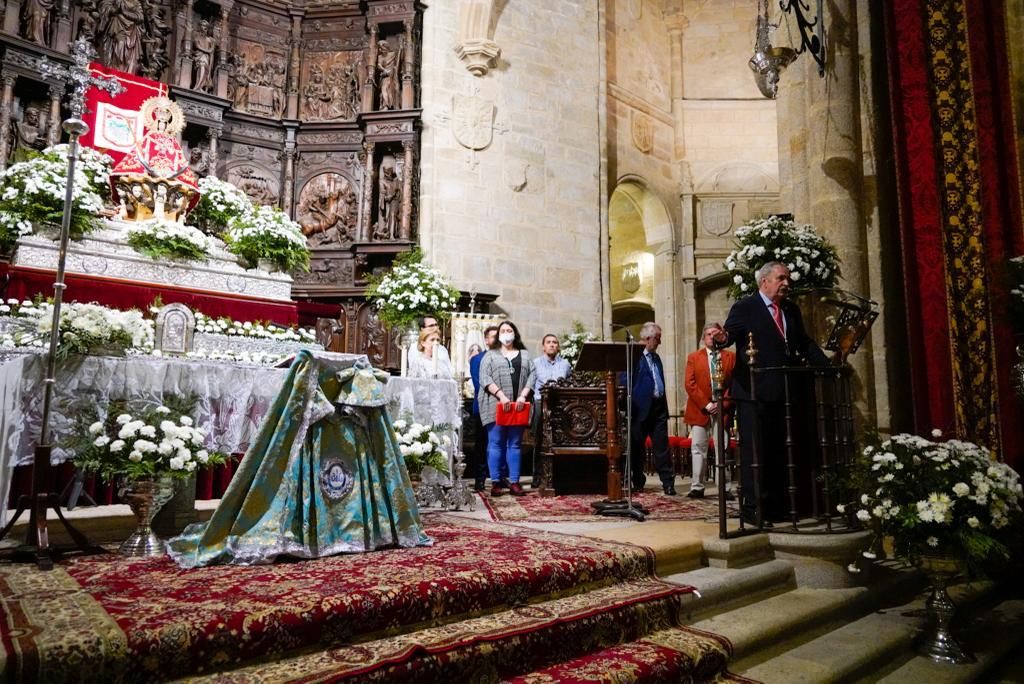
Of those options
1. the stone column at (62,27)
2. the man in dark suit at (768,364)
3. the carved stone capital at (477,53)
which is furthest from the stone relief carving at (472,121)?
the man in dark suit at (768,364)

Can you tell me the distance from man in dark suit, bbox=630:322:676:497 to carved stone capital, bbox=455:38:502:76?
6.48m

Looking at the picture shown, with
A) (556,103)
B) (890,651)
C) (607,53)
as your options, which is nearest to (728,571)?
(890,651)

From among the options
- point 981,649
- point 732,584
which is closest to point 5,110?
point 732,584

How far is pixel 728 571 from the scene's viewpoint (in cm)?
374

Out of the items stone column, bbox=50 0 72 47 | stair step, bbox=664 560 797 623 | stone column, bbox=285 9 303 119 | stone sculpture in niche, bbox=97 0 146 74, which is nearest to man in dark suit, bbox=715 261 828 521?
stair step, bbox=664 560 797 623

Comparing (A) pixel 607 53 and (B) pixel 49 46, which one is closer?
(B) pixel 49 46

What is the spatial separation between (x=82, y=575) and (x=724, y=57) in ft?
48.7

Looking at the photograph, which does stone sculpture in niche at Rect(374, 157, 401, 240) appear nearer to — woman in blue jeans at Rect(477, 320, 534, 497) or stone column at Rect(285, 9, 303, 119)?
stone column at Rect(285, 9, 303, 119)

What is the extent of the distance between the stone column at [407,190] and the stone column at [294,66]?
1.89 meters

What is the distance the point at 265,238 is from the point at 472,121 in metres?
5.30

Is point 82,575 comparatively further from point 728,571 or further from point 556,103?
point 556,103

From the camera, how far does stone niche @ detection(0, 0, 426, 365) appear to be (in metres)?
9.79

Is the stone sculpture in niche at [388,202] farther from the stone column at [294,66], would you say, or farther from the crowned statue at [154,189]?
the crowned statue at [154,189]

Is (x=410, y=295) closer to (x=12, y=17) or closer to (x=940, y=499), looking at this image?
(x=12, y=17)
